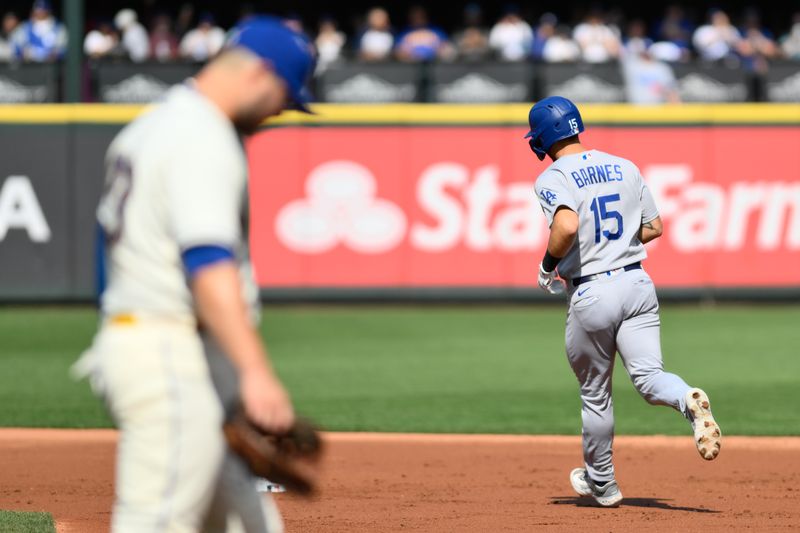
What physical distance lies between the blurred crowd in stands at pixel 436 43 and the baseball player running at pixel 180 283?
48.7ft

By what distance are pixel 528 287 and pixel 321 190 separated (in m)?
2.99

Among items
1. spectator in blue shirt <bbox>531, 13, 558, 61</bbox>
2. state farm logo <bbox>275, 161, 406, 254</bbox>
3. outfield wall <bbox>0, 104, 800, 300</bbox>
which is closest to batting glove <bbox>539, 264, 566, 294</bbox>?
outfield wall <bbox>0, 104, 800, 300</bbox>

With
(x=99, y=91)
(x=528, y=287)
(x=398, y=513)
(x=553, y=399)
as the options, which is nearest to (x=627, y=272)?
(x=398, y=513)

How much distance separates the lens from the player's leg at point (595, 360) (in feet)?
22.0

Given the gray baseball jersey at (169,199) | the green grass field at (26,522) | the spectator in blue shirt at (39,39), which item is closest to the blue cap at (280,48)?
the gray baseball jersey at (169,199)

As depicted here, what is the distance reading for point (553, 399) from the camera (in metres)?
11.5

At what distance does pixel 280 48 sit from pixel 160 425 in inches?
39.3

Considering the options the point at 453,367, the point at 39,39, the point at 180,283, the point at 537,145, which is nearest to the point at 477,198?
the point at 453,367

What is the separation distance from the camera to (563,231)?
664 cm

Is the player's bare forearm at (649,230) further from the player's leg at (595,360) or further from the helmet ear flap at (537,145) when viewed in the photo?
the helmet ear flap at (537,145)

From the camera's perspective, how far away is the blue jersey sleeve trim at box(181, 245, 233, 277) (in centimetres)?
337

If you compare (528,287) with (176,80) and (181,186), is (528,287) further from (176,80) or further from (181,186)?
(181,186)

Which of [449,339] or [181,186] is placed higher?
[181,186]

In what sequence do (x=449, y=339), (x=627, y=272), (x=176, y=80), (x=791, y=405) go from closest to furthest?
(x=627, y=272) < (x=791, y=405) < (x=449, y=339) < (x=176, y=80)
